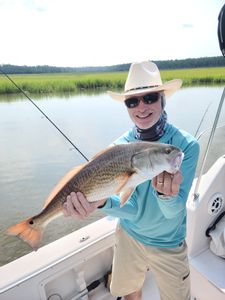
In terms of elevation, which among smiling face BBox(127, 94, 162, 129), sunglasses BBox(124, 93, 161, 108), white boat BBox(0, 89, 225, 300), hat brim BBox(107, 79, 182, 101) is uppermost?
hat brim BBox(107, 79, 182, 101)

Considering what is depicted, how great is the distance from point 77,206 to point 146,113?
2.37 feet

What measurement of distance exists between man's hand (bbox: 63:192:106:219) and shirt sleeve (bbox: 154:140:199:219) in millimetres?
395

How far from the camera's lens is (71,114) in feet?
60.1

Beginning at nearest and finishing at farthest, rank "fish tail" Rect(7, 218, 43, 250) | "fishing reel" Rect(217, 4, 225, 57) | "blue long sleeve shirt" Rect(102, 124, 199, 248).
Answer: "fish tail" Rect(7, 218, 43, 250) < "blue long sleeve shirt" Rect(102, 124, 199, 248) < "fishing reel" Rect(217, 4, 225, 57)

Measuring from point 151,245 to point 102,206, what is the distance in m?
0.43

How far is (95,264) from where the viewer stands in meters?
2.66

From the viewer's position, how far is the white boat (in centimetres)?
212

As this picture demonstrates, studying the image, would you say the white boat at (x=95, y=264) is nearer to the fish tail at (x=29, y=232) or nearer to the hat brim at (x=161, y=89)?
the hat brim at (x=161, y=89)

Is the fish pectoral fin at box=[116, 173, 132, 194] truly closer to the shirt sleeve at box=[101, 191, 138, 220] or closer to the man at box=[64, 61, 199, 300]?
the man at box=[64, 61, 199, 300]

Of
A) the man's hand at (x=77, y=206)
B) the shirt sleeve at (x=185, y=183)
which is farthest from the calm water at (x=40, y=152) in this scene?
the man's hand at (x=77, y=206)

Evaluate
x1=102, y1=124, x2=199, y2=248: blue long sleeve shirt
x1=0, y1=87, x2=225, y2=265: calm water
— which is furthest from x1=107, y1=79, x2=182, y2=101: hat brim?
x1=0, y1=87, x2=225, y2=265: calm water

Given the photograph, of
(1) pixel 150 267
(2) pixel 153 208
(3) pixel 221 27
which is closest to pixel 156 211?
Result: (2) pixel 153 208

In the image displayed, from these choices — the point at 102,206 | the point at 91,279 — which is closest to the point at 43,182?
the point at 91,279

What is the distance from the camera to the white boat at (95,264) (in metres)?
2.12
